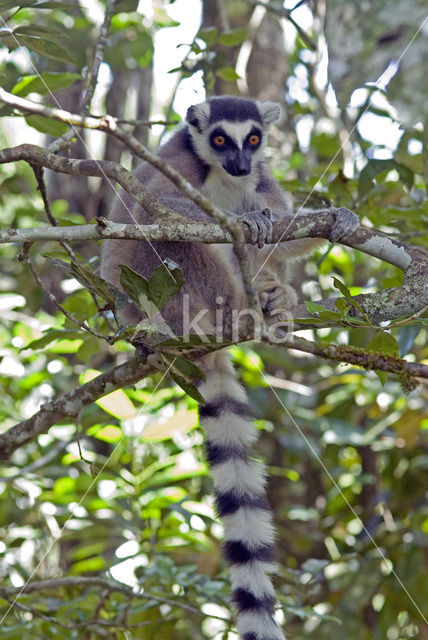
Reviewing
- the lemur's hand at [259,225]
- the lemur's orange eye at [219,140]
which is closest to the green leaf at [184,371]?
the lemur's hand at [259,225]

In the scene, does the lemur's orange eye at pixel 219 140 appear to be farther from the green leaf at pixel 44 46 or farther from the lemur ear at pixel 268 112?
the green leaf at pixel 44 46

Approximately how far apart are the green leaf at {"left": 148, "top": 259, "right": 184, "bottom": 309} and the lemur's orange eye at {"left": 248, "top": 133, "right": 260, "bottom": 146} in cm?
211

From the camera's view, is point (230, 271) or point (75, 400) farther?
point (230, 271)

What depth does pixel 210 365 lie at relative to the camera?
3441 mm

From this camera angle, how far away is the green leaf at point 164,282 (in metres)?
2.25

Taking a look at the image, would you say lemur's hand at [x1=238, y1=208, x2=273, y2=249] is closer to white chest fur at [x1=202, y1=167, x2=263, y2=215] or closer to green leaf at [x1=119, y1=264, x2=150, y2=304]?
green leaf at [x1=119, y1=264, x2=150, y2=304]

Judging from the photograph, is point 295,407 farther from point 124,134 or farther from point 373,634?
point 124,134

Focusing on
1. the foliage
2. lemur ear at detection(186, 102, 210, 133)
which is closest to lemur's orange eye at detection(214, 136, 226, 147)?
lemur ear at detection(186, 102, 210, 133)

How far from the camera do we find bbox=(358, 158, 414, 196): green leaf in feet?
11.2

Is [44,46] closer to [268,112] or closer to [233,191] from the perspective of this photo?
[233,191]

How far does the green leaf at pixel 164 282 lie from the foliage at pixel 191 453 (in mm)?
14

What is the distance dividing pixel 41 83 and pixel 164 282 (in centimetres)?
130

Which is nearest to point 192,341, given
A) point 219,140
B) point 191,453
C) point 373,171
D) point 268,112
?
point 373,171

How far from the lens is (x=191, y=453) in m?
4.33
